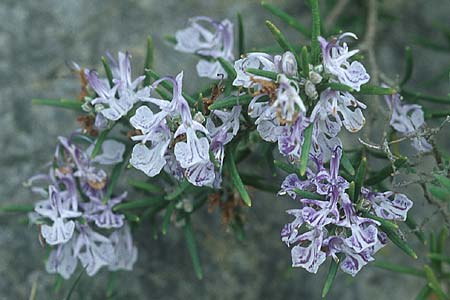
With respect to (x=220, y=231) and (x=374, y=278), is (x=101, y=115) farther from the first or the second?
(x=374, y=278)

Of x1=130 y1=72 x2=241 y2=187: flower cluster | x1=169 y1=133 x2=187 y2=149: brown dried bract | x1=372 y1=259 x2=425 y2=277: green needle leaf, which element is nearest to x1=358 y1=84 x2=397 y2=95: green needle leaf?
x1=130 y1=72 x2=241 y2=187: flower cluster

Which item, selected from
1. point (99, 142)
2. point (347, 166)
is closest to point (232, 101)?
point (347, 166)

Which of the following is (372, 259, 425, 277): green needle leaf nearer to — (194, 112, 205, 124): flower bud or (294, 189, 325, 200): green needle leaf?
(294, 189, 325, 200): green needle leaf

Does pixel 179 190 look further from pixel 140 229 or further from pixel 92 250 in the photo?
pixel 140 229

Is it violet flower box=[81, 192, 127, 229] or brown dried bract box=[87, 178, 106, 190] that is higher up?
brown dried bract box=[87, 178, 106, 190]

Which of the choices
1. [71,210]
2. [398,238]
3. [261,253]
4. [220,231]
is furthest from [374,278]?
[71,210]

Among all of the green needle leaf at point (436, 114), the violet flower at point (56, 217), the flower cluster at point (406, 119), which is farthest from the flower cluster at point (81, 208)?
the green needle leaf at point (436, 114)

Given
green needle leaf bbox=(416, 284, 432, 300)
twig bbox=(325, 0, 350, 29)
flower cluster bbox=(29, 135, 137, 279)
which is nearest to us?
flower cluster bbox=(29, 135, 137, 279)
